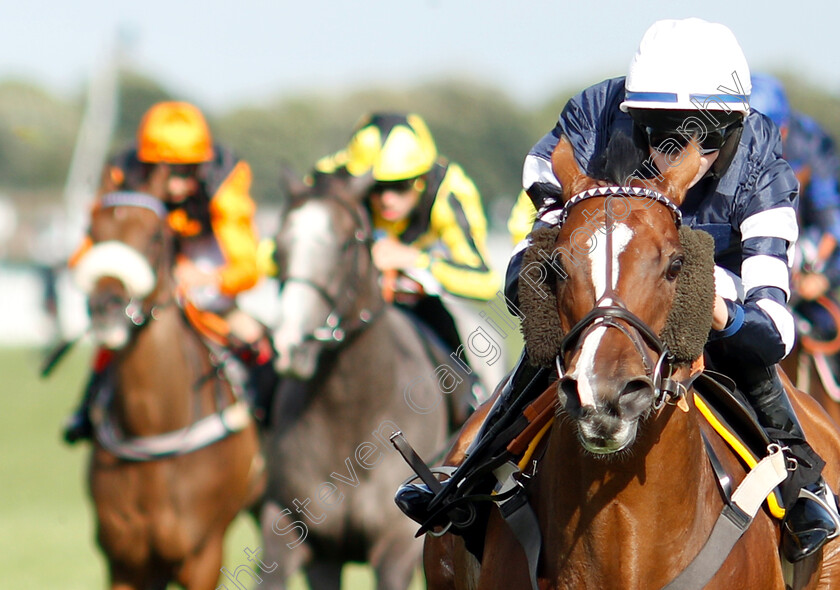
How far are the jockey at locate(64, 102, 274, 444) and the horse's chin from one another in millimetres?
4953

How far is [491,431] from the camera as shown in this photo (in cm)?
394

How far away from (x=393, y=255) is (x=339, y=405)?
1.14 metres

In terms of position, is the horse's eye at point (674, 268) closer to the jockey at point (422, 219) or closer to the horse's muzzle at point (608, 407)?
the horse's muzzle at point (608, 407)

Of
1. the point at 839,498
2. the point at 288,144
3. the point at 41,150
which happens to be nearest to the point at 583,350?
the point at 839,498

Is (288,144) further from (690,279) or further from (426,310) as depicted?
(690,279)

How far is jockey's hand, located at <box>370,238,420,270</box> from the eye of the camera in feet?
23.7

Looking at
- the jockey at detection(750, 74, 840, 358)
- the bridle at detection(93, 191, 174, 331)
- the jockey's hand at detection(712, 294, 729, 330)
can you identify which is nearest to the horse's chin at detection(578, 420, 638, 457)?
the jockey's hand at detection(712, 294, 729, 330)

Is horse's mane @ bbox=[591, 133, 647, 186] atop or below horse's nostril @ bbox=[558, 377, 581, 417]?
atop

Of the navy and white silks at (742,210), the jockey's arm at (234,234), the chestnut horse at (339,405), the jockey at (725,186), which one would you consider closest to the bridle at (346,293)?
the chestnut horse at (339,405)

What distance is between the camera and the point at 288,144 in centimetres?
5906

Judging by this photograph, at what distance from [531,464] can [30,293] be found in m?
29.9

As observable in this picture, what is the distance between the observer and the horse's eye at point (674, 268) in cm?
312

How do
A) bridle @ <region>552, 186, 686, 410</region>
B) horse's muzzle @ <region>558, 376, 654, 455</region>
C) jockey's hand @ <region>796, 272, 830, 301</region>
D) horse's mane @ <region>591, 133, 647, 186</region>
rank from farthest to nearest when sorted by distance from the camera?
jockey's hand @ <region>796, 272, 830, 301</region>, horse's mane @ <region>591, 133, 647, 186</region>, bridle @ <region>552, 186, 686, 410</region>, horse's muzzle @ <region>558, 376, 654, 455</region>

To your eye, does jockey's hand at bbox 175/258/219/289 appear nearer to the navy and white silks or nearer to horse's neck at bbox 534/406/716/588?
the navy and white silks
